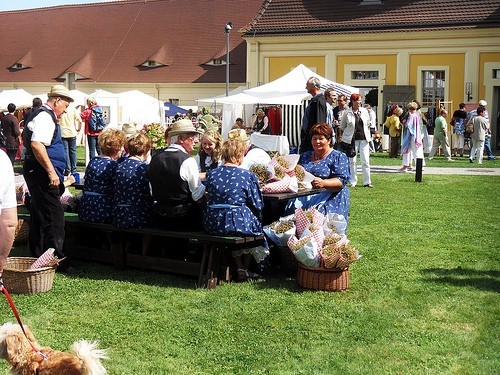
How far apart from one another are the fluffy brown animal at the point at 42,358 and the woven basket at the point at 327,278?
10.1 feet

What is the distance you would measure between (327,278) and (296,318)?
83cm

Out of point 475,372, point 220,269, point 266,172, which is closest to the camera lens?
point 475,372

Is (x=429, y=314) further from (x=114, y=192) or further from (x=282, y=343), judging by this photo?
(x=114, y=192)

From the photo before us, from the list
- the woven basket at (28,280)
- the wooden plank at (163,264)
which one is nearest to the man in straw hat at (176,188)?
the wooden plank at (163,264)

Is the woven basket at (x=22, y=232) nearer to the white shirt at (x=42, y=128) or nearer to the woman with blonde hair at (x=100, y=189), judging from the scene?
the woman with blonde hair at (x=100, y=189)

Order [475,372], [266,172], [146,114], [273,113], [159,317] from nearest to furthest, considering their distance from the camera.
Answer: [475,372], [159,317], [266,172], [273,113], [146,114]

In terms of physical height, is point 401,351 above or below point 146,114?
below

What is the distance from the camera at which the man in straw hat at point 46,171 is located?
22.2 feet

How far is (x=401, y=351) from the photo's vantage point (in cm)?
512

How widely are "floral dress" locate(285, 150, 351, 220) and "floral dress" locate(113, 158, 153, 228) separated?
59.1 inches

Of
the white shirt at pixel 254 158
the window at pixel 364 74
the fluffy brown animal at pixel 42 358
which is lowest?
the fluffy brown animal at pixel 42 358

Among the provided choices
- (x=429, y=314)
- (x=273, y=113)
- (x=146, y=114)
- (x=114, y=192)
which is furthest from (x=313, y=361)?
(x=146, y=114)

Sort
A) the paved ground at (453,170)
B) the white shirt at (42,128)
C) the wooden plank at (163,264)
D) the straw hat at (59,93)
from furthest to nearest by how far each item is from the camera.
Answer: the paved ground at (453,170) → the wooden plank at (163,264) → the straw hat at (59,93) → the white shirt at (42,128)

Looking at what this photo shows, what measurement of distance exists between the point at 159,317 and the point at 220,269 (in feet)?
4.04
